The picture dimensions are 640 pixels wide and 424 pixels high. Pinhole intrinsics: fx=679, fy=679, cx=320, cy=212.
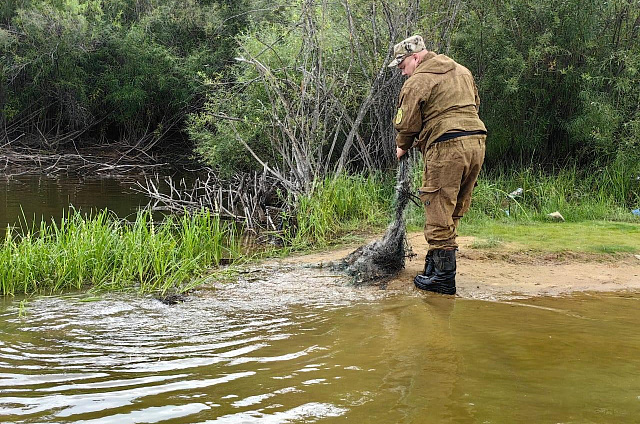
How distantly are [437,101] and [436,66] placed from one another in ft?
0.89

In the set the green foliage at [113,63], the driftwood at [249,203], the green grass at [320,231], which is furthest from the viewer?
the green foliage at [113,63]

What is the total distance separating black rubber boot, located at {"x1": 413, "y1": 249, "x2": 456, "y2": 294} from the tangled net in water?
0.52m

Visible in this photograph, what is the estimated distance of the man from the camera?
5062 millimetres

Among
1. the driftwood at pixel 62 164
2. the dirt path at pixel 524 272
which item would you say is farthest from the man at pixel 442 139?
the driftwood at pixel 62 164

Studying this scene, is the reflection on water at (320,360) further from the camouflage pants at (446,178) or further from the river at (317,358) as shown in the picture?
the camouflage pants at (446,178)

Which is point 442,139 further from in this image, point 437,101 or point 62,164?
point 62,164

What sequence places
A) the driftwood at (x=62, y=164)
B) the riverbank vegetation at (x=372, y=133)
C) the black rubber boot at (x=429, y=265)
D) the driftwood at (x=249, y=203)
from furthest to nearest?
the driftwood at (x=62, y=164) → the driftwood at (x=249, y=203) → the riverbank vegetation at (x=372, y=133) → the black rubber boot at (x=429, y=265)

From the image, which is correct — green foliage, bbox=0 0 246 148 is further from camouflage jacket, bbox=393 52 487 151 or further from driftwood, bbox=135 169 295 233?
camouflage jacket, bbox=393 52 487 151

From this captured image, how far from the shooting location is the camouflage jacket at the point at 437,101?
5.07 m

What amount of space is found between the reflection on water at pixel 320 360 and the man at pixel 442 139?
14.1 inches

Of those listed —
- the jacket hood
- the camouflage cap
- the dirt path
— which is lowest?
the dirt path

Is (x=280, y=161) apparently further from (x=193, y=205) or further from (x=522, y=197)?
(x=522, y=197)

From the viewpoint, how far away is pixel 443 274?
512cm

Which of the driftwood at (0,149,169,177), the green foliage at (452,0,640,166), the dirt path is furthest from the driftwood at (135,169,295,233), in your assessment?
the driftwood at (0,149,169,177)
